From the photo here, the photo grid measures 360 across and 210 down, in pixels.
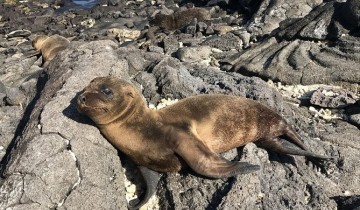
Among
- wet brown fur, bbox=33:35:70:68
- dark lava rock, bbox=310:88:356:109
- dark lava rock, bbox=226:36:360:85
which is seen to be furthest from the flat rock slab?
wet brown fur, bbox=33:35:70:68

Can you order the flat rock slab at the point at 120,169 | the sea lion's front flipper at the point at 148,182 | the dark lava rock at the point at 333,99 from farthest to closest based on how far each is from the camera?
the dark lava rock at the point at 333,99 < the sea lion's front flipper at the point at 148,182 < the flat rock slab at the point at 120,169

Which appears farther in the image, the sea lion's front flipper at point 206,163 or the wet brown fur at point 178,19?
the wet brown fur at point 178,19

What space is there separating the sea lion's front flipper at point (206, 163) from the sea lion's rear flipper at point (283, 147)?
67cm

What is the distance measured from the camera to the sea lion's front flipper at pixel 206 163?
4480 millimetres

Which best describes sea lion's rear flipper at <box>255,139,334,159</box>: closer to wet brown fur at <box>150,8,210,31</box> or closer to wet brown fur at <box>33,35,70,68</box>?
wet brown fur at <box>33,35,70,68</box>

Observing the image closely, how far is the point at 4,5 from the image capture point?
822 inches

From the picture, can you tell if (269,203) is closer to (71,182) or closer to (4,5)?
(71,182)

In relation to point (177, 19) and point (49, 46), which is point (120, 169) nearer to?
point (49, 46)

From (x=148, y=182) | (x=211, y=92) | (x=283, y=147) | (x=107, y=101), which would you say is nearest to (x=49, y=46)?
(x=211, y=92)

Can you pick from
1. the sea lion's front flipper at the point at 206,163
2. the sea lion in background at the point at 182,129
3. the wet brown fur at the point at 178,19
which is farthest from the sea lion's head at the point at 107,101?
the wet brown fur at the point at 178,19

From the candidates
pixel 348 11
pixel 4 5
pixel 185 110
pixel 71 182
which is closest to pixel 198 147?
pixel 185 110

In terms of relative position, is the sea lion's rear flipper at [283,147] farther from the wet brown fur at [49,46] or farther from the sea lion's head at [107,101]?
the wet brown fur at [49,46]

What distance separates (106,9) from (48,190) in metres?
14.9

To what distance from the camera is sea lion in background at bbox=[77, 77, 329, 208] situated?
456 centimetres
